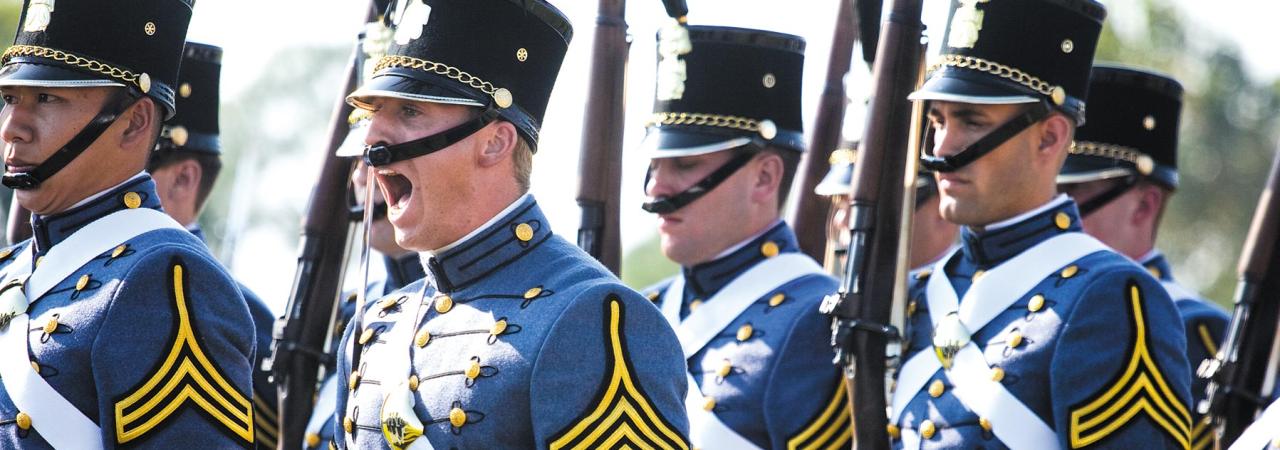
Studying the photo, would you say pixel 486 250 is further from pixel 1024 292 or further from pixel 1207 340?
pixel 1207 340

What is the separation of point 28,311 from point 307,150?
37856 millimetres

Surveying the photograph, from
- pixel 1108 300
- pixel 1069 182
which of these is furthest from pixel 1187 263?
pixel 1108 300

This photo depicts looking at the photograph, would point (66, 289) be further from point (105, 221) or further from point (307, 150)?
point (307, 150)

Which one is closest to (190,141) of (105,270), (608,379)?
(105,270)

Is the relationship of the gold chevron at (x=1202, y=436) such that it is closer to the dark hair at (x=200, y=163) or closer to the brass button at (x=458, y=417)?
the brass button at (x=458, y=417)

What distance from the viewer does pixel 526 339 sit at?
480 centimetres

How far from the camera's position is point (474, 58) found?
5188mm

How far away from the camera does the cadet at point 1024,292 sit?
5.69m

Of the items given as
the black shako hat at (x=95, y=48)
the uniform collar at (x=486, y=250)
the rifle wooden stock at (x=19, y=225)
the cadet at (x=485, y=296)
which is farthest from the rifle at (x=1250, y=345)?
the rifle wooden stock at (x=19, y=225)

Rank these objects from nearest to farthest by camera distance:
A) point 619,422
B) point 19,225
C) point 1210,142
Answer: point 619,422
point 19,225
point 1210,142

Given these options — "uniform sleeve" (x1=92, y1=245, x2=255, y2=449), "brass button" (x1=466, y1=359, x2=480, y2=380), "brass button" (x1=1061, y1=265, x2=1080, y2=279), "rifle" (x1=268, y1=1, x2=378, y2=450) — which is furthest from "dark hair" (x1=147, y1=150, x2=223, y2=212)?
"brass button" (x1=1061, y1=265, x2=1080, y2=279)

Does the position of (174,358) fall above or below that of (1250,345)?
above

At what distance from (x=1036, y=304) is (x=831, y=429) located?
3.29 feet

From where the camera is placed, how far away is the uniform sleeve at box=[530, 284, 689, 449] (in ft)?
15.3
